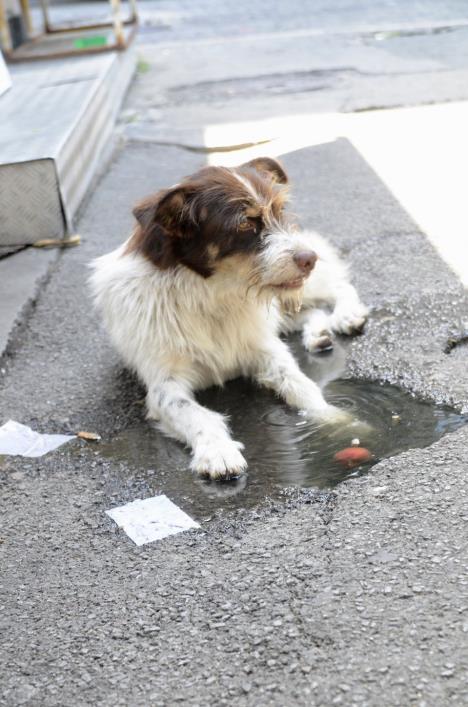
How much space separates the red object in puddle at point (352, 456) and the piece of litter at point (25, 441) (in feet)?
4.12

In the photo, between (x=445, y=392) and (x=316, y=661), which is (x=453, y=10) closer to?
(x=445, y=392)

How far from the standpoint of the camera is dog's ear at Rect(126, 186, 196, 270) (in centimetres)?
402

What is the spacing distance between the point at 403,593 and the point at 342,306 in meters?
2.42

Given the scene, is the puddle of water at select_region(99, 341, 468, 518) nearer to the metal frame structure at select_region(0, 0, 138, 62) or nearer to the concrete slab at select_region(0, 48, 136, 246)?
the concrete slab at select_region(0, 48, 136, 246)

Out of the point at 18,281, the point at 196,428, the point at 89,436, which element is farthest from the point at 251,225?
the point at 18,281

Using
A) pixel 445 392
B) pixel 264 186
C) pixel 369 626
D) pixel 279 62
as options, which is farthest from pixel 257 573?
pixel 279 62

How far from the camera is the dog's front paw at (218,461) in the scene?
3717mm

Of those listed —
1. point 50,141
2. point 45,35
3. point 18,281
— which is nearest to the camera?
point 18,281

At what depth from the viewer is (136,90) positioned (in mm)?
12266

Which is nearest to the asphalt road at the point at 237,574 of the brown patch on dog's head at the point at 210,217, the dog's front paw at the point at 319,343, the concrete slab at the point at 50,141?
the dog's front paw at the point at 319,343

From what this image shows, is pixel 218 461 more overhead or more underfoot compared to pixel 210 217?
more underfoot

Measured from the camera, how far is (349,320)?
16.2 feet

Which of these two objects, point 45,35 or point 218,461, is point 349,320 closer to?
point 218,461

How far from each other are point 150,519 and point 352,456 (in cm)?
87
